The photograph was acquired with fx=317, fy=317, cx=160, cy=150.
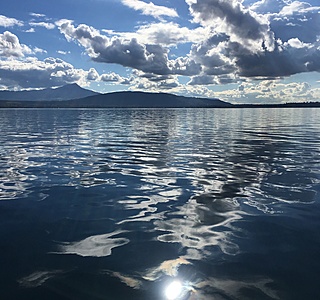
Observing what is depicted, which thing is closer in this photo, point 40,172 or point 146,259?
point 146,259

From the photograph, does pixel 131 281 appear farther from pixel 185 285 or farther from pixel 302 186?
pixel 302 186

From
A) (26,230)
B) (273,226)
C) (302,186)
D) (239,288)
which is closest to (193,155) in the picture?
(302,186)

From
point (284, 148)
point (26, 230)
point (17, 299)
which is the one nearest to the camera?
point (17, 299)

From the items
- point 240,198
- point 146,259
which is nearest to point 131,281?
point 146,259

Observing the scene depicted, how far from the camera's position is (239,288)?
7230 millimetres

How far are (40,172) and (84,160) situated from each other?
15.1 feet

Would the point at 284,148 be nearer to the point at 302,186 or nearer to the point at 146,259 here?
the point at 302,186

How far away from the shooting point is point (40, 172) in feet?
63.9

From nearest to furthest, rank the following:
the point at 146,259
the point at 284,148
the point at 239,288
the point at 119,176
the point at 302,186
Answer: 1. the point at 239,288
2. the point at 146,259
3. the point at 302,186
4. the point at 119,176
5. the point at 284,148

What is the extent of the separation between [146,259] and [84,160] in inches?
637

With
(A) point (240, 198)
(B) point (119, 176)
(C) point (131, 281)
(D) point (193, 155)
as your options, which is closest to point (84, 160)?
(B) point (119, 176)

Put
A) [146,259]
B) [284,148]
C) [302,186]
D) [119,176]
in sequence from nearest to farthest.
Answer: [146,259]
[302,186]
[119,176]
[284,148]

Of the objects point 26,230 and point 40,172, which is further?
point 40,172

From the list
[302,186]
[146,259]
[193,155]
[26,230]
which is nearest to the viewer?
[146,259]
